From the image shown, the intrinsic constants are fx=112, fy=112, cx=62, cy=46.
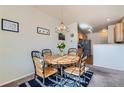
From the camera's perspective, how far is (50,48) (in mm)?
3801

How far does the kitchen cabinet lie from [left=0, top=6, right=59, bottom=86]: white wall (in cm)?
196

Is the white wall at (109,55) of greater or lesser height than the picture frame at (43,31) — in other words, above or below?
below

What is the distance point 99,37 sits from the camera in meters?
3.70

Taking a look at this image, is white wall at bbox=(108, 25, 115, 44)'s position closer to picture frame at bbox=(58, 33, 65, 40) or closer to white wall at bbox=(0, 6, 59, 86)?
picture frame at bbox=(58, 33, 65, 40)

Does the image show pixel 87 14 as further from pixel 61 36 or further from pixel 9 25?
pixel 9 25

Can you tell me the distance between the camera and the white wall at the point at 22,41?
2.55 metres

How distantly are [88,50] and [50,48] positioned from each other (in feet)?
5.41

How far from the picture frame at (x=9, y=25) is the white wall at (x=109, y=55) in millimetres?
2921

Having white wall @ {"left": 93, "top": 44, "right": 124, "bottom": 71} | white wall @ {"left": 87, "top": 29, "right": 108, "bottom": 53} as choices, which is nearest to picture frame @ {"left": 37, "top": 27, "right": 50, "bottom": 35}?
white wall @ {"left": 87, "top": 29, "right": 108, "bottom": 53}

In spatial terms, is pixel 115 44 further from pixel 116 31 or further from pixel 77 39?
pixel 77 39

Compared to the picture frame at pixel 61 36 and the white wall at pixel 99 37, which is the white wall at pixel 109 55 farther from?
the picture frame at pixel 61 36

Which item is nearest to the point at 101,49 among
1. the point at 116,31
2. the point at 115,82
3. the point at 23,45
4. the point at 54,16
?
the point at 116,31

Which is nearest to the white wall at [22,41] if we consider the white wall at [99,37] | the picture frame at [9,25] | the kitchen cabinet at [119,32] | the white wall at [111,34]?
the picture frame at [9,25]

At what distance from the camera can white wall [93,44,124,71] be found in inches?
150
